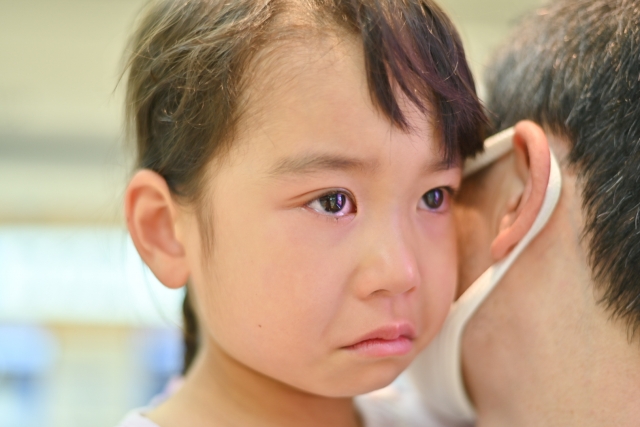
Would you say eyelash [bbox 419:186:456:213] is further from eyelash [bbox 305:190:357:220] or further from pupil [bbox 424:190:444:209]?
eyelash [bbox 305:190:357:220]

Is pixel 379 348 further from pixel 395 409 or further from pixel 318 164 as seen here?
pixel 395 409

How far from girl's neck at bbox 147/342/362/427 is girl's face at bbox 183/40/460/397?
10 cm

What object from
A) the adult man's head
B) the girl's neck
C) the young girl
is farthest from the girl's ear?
the adult man's head

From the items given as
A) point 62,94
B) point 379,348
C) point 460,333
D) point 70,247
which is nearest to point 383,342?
point 379,348

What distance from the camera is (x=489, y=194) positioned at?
905 mm

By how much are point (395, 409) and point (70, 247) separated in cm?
220

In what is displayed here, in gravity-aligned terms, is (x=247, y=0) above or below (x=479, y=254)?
above

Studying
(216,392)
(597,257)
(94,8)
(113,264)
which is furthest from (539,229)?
(113,264)

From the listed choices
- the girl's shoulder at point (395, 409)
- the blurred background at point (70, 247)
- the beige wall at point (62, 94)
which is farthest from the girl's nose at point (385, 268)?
the blurred background at point (70, 247)

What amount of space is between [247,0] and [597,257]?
47cm

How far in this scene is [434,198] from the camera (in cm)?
86

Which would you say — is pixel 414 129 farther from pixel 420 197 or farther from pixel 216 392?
pixel 216 392

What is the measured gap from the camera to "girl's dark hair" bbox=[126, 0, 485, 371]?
0.76 m

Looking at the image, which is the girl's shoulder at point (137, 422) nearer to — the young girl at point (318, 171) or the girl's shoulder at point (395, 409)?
the young girl at point (318, 171)
